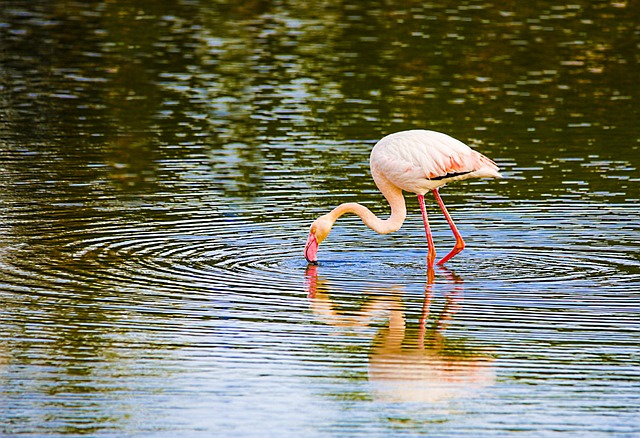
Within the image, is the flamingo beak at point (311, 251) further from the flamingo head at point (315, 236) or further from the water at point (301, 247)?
the water at point (301, 247)

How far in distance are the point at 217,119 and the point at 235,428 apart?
14223 millimetres

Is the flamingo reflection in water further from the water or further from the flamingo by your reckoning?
the flamingo

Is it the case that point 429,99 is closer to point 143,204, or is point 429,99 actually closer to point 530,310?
point 143,204

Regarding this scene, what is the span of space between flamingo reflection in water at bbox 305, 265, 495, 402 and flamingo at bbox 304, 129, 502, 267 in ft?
3.01

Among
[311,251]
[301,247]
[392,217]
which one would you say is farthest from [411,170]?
[301,247]

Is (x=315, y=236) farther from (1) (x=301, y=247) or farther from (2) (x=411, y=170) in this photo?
(2) (x=411, y=170)

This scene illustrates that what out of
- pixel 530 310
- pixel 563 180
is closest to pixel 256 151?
pixel 563 180

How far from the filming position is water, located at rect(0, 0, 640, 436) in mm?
9102

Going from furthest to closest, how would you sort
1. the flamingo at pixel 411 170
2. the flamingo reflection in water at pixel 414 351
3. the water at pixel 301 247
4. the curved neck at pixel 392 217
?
the curved neck at pixel 392 217, the flamingo at pixel 411 170, the flamingo reflection in water at pixel 414 351, the water at pixel 301 247

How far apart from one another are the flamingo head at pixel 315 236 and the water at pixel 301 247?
0.28 m

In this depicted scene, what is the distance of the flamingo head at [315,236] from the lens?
44.2ft

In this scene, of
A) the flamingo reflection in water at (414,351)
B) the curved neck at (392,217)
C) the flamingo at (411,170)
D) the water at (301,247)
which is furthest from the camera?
the curved neck at (392,217)

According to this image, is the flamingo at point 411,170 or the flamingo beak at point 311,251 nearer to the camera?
the flamingo beak at point 311,251

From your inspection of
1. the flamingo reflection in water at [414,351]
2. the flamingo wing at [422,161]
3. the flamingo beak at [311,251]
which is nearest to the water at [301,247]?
the flamingo reflection in water at [414,351]
